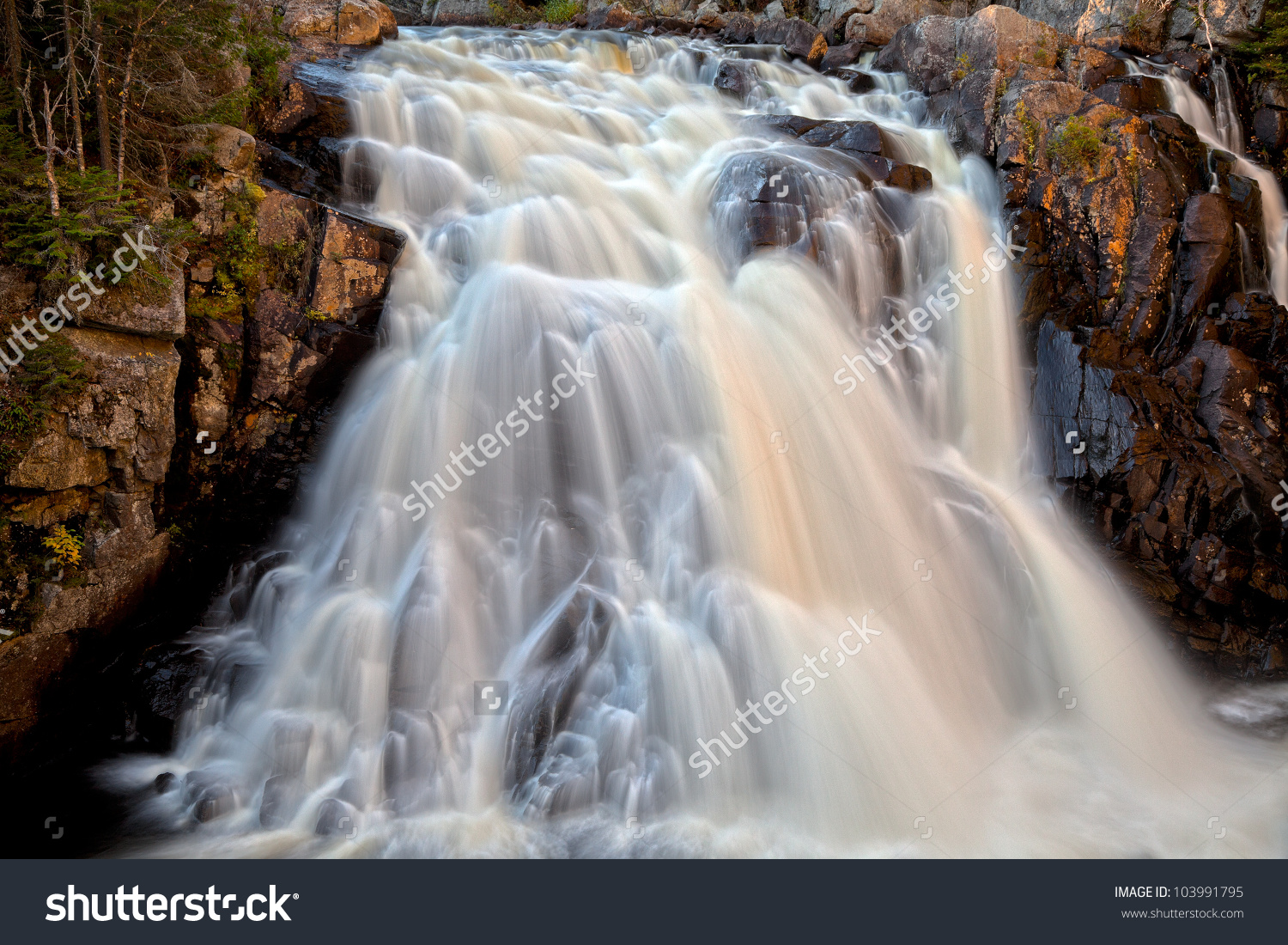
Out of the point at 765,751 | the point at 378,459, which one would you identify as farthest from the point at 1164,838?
the point at 378,459

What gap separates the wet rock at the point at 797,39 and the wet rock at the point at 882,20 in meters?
1.01

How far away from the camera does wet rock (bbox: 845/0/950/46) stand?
15.0m

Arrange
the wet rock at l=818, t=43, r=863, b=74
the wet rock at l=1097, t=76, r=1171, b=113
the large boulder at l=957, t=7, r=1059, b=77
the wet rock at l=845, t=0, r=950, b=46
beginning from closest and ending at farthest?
the wet rock at l=1097, t=76, r=1171, b=113 < the large boulder at l=957, t=7, r=1059, b=77 < the wet rock at l=818, t=43, r=863, b=74 < the wet rock at l=845, t=0, r=950, b=46

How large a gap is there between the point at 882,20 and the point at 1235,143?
23.2ft

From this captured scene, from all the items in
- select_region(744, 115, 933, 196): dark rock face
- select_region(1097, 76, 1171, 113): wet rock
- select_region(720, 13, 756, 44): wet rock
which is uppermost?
select_region(720, 13, 756, 44): wet rock

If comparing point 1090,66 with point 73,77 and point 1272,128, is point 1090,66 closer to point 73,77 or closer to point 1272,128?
point 1272,128

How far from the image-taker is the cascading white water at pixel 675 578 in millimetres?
4969

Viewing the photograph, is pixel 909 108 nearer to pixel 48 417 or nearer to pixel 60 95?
pixel 60 95

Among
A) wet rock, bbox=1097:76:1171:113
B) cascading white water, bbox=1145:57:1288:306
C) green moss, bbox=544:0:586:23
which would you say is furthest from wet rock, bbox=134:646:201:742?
green moss, bbox=544:0:586:23

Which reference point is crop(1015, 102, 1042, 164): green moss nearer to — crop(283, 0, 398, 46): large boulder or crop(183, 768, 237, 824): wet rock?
crop(283, 0, 398, 46): large boulder

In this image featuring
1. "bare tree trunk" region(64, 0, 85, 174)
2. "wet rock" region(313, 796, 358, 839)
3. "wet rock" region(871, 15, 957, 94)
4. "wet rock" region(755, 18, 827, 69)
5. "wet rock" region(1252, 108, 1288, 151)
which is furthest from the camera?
"wet rock" region(755, 18, 827, 69)

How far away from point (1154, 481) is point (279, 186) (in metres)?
8.52

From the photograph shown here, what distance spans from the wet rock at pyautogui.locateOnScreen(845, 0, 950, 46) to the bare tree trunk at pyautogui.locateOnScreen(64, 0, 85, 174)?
43.3 feet

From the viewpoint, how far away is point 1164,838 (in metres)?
5.01
